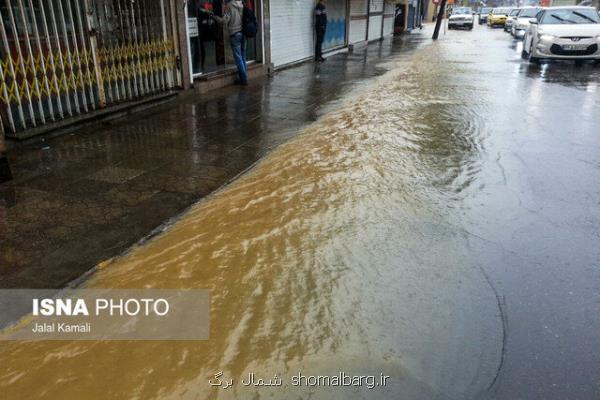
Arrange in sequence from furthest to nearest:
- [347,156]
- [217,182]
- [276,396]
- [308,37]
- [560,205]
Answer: [308,37]
[347,156]
[217,182]
[560,205]
[276,396]

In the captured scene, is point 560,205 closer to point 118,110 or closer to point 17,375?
point 17,375

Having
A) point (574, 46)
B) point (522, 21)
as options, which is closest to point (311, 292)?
point (574, 46)

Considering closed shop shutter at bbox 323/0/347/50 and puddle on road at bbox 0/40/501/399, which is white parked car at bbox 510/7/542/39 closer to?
closed shop shutter at bbox 323/0/347/50

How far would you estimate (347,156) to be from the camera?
6348 millimetres

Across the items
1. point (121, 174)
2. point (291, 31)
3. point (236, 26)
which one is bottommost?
point (121, 174)

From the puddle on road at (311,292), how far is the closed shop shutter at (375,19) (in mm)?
20821

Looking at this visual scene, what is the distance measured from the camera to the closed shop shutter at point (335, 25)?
717 inches

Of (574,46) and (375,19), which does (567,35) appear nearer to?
(574,46)

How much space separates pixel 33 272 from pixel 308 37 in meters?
14.1

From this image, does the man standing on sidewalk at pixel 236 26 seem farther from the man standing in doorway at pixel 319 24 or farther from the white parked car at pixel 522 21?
the white parked car at pixel 522 21

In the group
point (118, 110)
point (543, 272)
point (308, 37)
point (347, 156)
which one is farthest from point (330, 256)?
point (308, 37)

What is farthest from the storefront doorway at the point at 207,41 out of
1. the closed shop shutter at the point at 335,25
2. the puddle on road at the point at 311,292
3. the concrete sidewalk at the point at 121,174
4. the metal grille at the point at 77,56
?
the closed shop shutter at the point at 335,25

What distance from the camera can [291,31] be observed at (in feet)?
48.2

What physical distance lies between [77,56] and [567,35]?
1350 cm
